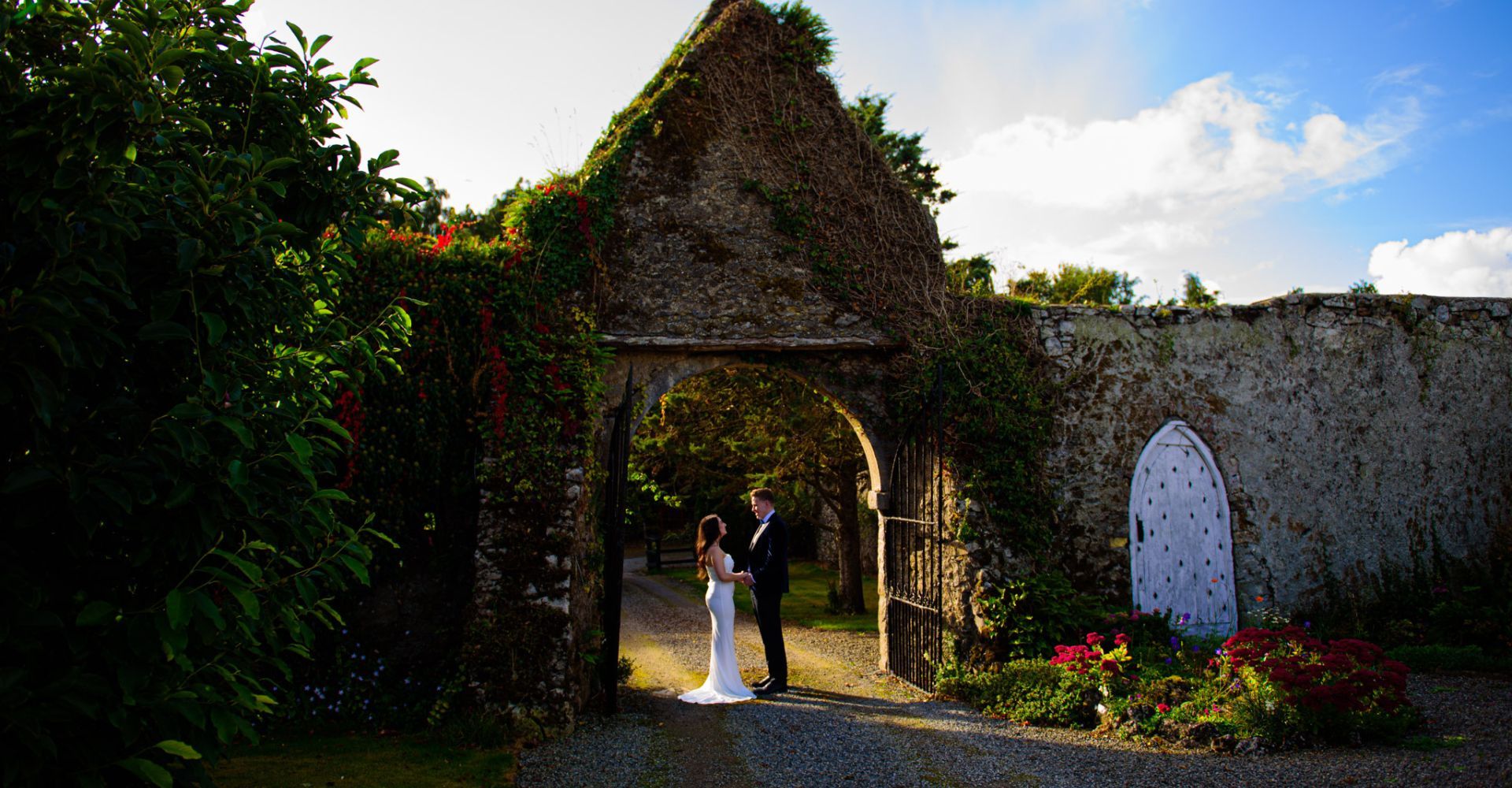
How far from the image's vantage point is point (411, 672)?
727 cm

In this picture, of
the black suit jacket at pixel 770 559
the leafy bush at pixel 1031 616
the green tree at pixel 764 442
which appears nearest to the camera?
the leafy bush at pixel 1031 616

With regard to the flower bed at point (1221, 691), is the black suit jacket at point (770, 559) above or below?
above

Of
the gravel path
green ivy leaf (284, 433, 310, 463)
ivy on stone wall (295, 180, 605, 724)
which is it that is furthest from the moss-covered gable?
green ivy leaf (284, 433, 310, 463)

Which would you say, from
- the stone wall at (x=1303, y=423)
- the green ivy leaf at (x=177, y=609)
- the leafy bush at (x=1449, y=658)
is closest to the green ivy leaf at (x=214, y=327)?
the green ivy leaf at (x=177, y=609)

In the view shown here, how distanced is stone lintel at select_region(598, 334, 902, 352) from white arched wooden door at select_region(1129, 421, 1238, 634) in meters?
2.90

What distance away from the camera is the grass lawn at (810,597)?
43.8 feet

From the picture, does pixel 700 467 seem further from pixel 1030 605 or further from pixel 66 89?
pixel 66 89

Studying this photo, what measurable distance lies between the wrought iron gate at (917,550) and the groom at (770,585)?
122 centimetres

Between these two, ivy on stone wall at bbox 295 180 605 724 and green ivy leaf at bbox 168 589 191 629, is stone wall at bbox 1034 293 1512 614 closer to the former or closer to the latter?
ivy on stone wall at bbox 295 180 605 724

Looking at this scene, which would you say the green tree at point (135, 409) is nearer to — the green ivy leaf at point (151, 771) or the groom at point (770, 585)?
the green ivy leaf at point (151, 771)

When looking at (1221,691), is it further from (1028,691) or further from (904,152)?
(904,152)

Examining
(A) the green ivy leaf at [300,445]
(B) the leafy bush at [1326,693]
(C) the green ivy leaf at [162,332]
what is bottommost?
(B) the leafy bush at [1326,693]

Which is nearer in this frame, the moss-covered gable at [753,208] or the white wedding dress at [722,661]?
the white wedding dress at [722,661]

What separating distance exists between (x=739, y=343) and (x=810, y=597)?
9452mm
